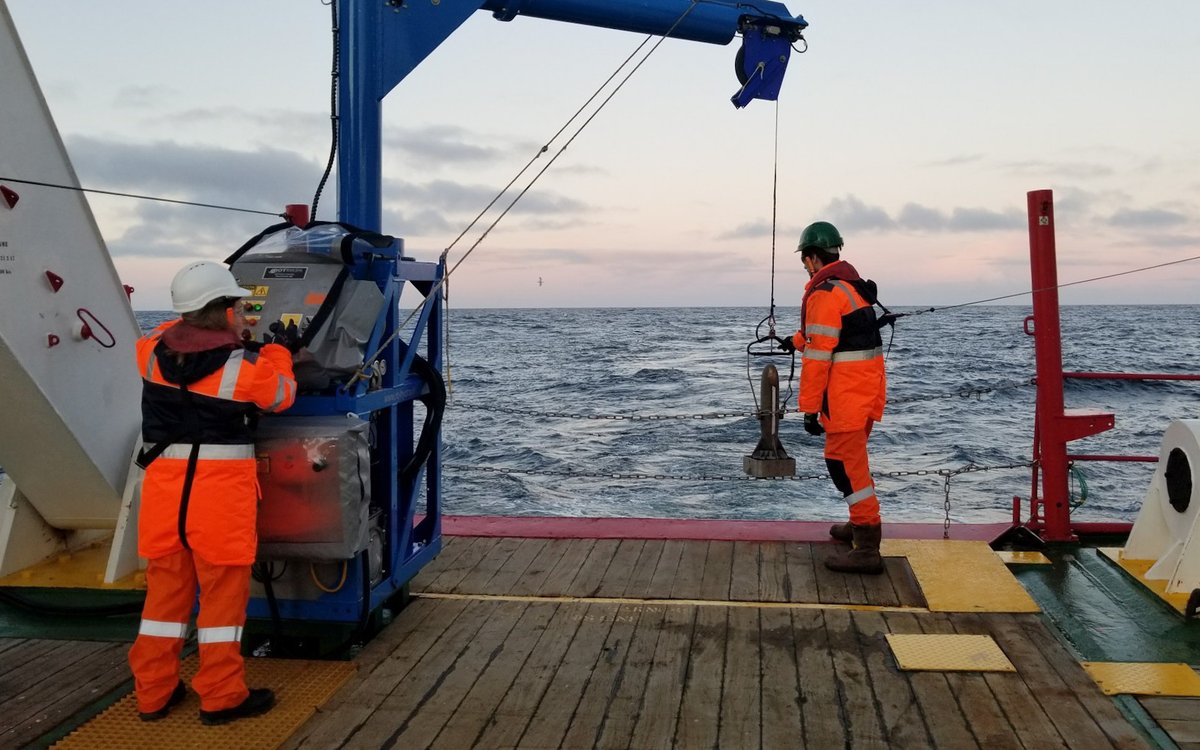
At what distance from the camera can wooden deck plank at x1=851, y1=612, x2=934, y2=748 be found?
133 inches

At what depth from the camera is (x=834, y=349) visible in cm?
518

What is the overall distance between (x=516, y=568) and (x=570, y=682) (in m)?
1.65

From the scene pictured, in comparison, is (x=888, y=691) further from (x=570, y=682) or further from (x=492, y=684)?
(x=492, y=684)

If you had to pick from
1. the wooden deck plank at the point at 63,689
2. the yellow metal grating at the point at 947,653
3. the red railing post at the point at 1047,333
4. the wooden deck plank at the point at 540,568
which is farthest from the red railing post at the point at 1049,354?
the wooden deck plank at the point at 63,689

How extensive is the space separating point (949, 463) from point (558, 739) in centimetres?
1352

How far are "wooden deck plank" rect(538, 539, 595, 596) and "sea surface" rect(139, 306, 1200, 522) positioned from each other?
2.40 feet

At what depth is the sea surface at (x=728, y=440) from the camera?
11.9m

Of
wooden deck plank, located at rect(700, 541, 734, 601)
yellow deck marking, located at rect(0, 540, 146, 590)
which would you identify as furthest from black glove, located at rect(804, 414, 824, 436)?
yellow deck marking, located at rect(0, 540, 146, 590)

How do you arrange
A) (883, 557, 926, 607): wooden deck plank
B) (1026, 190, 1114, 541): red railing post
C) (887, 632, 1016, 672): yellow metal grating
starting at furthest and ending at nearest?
1. (1026, 190, 1114, 541): red railing post
2. (883, 557, 926, 607): wooden deck plank
3. (887, 632, 1016, 672): yellow metal grating

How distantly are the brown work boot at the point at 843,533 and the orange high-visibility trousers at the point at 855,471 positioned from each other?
0.38 meters

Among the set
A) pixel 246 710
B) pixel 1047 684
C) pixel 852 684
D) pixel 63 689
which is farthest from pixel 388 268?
pixel 1047 684

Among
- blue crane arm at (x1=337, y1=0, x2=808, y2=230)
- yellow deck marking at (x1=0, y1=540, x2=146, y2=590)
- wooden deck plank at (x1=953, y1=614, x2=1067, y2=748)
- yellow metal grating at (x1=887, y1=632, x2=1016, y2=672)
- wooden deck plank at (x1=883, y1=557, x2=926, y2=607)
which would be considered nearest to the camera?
wooden deck plank at (x1=953, y1=614, x2=1067, y2=748)

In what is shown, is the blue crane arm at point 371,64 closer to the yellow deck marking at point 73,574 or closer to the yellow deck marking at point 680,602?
the yellow deck marking at point 680,602

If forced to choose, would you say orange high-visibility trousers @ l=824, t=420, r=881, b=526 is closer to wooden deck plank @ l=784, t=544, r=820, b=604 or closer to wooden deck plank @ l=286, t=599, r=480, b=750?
wooden deck plank @ l=784, t=544, r=820, b=604
